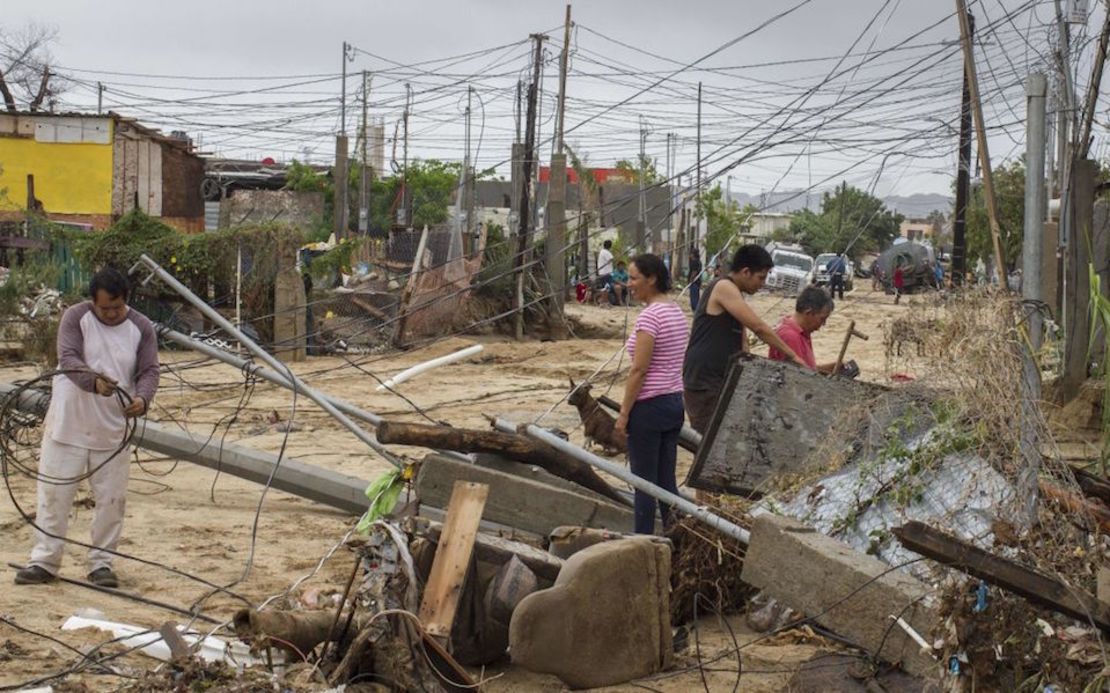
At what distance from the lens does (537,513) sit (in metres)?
8.30

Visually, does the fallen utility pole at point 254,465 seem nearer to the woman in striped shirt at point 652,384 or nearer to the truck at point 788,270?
the woman in striped shirt at point 652,384

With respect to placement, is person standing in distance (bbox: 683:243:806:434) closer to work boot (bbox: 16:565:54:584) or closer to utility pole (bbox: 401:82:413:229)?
work boot (bbox: 16:565:54:584)

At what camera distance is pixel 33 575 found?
7.72 metres

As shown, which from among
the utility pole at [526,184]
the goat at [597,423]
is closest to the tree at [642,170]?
the utility pole at [526,184]

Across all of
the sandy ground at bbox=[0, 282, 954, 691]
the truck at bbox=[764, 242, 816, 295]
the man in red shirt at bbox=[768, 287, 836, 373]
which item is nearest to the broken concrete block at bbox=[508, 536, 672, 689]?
the sandy ground at bbox=[0, 282, 954, 691]

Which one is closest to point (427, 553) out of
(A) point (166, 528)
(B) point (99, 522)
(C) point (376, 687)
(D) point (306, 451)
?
(C) point (376, 687)

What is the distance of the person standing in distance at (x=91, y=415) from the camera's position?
25.4 ft

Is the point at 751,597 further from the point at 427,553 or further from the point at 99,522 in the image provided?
the point at 99,522

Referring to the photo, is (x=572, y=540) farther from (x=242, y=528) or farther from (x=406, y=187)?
(x=406, y=187)

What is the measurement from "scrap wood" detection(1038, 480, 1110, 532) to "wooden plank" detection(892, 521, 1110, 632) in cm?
86

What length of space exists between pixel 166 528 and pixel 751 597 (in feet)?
14.1

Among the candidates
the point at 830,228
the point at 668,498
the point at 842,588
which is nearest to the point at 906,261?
the point at 830,228

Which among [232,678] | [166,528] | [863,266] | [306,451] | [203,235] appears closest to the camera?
[232,678]

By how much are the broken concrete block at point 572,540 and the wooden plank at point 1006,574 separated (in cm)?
250
